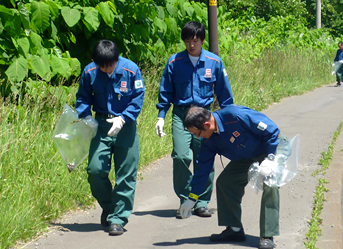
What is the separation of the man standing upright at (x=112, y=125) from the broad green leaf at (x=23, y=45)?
1707mm

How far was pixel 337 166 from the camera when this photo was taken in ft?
27.8

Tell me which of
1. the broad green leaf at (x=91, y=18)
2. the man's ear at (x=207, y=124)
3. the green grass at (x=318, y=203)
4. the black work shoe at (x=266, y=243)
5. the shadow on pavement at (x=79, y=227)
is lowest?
the green grass at (x=318, y=203)

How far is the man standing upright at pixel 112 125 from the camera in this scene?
5484 mm

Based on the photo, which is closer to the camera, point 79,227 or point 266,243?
point 266,243

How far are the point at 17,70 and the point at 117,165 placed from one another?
2.00 metres

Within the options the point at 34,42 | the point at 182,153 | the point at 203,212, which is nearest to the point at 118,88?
the point at 182,153

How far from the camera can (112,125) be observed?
548 centimetres

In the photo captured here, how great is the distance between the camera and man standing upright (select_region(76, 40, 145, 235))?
5484 mm

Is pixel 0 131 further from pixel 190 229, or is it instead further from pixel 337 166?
pixel 337 166

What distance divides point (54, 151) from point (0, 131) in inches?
29.7

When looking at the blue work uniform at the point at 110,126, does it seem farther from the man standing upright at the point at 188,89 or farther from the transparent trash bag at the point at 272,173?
the transparent trash bag at the point at 272,173

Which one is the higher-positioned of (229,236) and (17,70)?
(17,70)

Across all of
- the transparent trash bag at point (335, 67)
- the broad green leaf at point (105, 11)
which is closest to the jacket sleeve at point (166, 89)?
the broad green leaf at point (105, 11)

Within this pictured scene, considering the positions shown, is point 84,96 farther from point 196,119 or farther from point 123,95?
point 196,119
